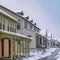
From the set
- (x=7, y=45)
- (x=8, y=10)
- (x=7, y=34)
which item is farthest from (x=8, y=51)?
(x=8, y=10)

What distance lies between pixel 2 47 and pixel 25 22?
21.2m

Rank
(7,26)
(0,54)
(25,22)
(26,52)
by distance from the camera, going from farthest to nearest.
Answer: (25,22), (26,52), (7,26), (0,54)

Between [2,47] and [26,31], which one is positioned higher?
[26,31]

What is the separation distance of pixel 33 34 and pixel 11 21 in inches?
650

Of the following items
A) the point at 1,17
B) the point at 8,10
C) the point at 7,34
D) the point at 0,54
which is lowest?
the point at 0,54

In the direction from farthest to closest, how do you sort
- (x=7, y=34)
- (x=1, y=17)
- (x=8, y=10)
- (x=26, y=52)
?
(x=8, y=10), (x=26, y=52), (x=1, y=17), (x=7, y=34)

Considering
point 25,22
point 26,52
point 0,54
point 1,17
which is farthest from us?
point 25,22

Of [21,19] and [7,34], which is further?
[21,19]

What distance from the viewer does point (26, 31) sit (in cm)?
5512

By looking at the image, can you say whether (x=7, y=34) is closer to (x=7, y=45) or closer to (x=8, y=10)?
(x=7, y=45)

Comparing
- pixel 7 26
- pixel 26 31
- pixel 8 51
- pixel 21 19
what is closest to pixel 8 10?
pixel 21 19

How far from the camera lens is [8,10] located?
4962cm

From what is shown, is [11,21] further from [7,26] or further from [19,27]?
[19,27]

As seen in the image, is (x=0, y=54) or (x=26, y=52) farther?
(x=26, y=52)
